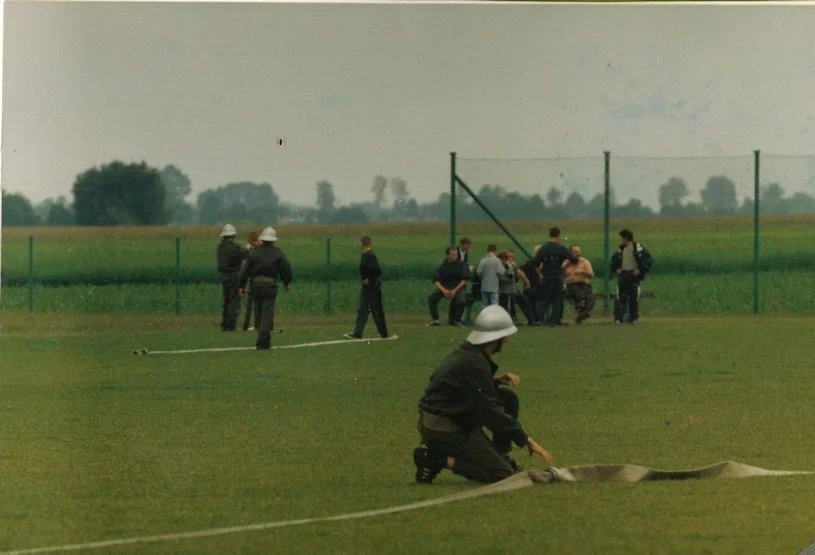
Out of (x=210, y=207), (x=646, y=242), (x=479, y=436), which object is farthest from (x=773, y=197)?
(x=479, y=436)

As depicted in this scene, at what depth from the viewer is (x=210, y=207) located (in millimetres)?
39781

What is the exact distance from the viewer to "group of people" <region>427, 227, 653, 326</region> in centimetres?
2892

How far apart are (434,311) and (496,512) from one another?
20.1 meters

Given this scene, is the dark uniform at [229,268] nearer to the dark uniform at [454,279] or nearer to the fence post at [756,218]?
the dark uniform at [454,279]

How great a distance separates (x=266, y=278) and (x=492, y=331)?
1250cm

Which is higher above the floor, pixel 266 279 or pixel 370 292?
pixel 266 279

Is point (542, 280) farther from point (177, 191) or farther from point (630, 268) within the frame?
point (177, 191)

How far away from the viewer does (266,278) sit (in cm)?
2308

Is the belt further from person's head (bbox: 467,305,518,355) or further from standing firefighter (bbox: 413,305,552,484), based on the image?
Result: person's head (bbox: 467,305,518,355)

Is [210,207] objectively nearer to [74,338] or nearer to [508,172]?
[508,172]

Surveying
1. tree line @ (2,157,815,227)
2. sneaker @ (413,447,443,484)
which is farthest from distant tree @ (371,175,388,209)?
sneaker @ (413,447,443,484)

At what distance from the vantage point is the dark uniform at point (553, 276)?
28.9 meters

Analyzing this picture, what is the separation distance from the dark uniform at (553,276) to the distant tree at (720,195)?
5.58 m

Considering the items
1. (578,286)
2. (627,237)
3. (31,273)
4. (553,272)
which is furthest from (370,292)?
(31,273)
